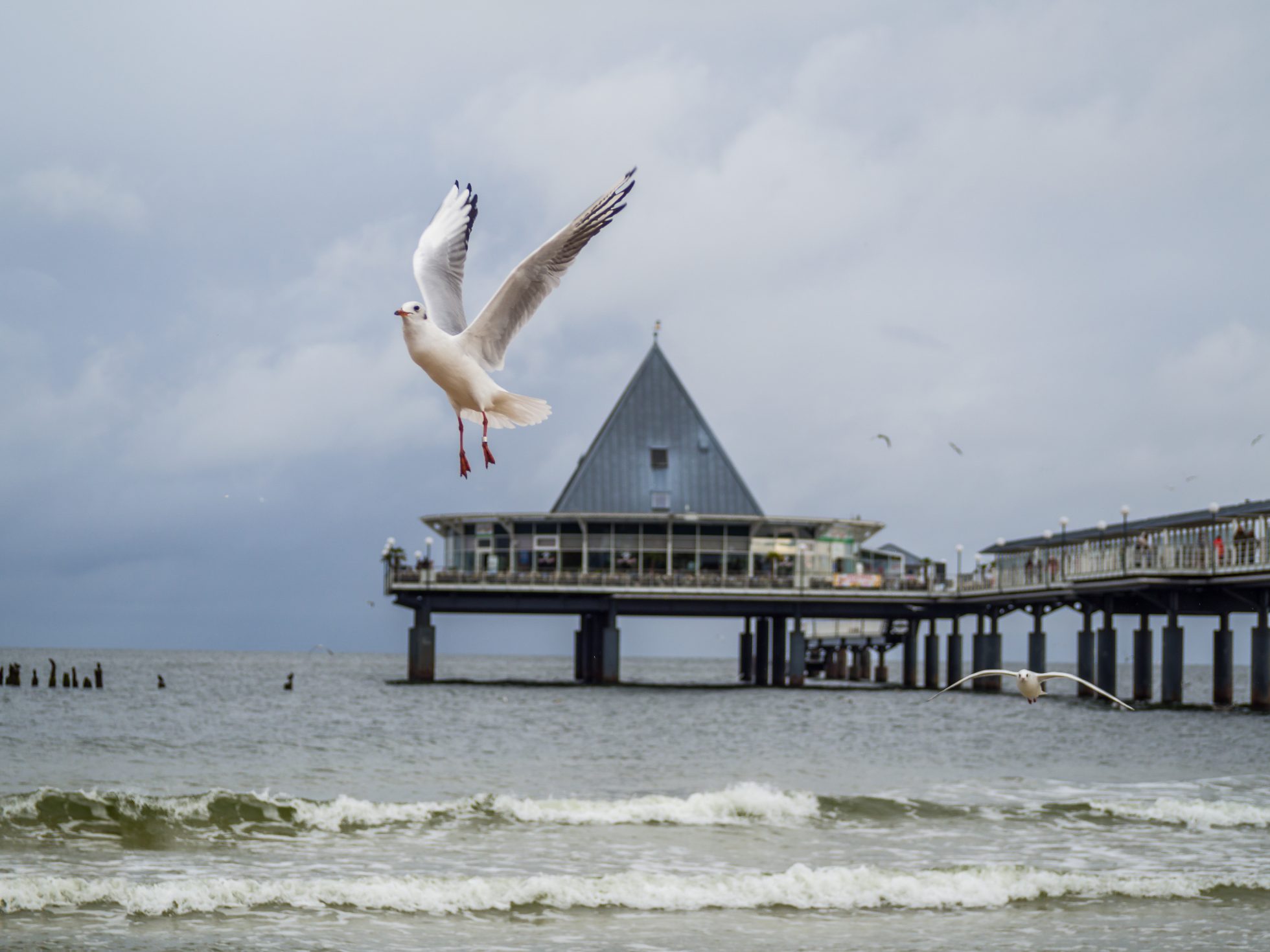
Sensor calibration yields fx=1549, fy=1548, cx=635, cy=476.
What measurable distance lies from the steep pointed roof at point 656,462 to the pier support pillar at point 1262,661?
43.0 metres

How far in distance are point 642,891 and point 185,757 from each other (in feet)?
70.0

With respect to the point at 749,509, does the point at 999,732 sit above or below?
below

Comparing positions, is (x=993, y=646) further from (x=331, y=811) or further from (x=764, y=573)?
(x=331, y=811)

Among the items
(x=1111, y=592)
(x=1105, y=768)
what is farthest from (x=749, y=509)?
(x=1105, y=768)

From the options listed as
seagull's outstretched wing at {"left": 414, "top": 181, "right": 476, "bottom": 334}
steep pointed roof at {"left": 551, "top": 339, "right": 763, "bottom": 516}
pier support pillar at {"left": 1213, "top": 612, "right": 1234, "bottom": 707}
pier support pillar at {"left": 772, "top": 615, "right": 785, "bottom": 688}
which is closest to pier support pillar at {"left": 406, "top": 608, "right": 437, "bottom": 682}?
steep pointed roof at {"left": 551, "top": 339, "right": 763, "bottom": 516}

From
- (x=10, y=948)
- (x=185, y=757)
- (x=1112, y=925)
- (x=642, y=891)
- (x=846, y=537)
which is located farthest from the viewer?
(x=846, y=537)

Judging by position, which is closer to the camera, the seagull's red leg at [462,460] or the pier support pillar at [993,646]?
the seagull's red leg at [462,460]

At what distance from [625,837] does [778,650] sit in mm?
60689

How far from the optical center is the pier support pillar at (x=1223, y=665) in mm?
57906

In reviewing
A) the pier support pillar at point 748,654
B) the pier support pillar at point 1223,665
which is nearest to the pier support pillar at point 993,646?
the pier support pillar at point 748,654

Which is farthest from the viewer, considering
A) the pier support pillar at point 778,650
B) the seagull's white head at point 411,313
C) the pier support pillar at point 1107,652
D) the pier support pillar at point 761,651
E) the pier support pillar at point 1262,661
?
the pier support pillar at point 761,651

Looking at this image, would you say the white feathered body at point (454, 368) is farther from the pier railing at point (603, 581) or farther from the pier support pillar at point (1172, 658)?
the pier railing at point (603, 581)

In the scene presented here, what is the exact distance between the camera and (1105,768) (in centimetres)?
3888

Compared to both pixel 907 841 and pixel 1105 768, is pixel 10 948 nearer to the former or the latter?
pixel 907 841
